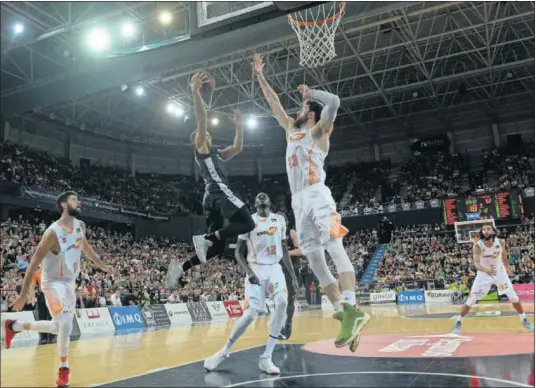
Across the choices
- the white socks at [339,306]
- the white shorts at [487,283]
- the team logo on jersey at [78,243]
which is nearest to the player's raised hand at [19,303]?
the team logo on jersey at [78,243]

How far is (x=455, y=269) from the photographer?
2617cm

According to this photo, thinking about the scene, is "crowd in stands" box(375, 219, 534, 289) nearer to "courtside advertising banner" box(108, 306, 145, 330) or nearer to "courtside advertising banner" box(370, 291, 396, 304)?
"courtside advertising banner" box(370, 291, 396, 304)

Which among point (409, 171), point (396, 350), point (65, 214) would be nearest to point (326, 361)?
point (396, 350)

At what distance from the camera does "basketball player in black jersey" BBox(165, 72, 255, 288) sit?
5.57m

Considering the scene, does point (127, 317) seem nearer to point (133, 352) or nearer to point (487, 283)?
point (133, 352)

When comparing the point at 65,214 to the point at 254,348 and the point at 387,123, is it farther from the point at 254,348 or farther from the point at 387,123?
the point at 387,123

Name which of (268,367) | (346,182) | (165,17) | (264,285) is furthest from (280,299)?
(346,182)

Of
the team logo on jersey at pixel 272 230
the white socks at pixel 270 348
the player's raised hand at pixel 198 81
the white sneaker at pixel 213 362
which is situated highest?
the player's raised hand at pixel 198 81

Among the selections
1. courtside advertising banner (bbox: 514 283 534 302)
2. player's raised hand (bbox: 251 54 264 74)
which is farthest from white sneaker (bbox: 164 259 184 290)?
courtside advertising banner (bbox: 514 283 534 302)

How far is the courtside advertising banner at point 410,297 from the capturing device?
24.9m

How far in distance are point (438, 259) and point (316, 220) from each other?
24.2m

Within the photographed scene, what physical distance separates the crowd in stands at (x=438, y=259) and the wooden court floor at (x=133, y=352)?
517 inches

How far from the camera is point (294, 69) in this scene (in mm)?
25266

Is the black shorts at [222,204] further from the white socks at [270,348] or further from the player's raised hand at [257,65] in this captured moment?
the white socks at [270,348]
